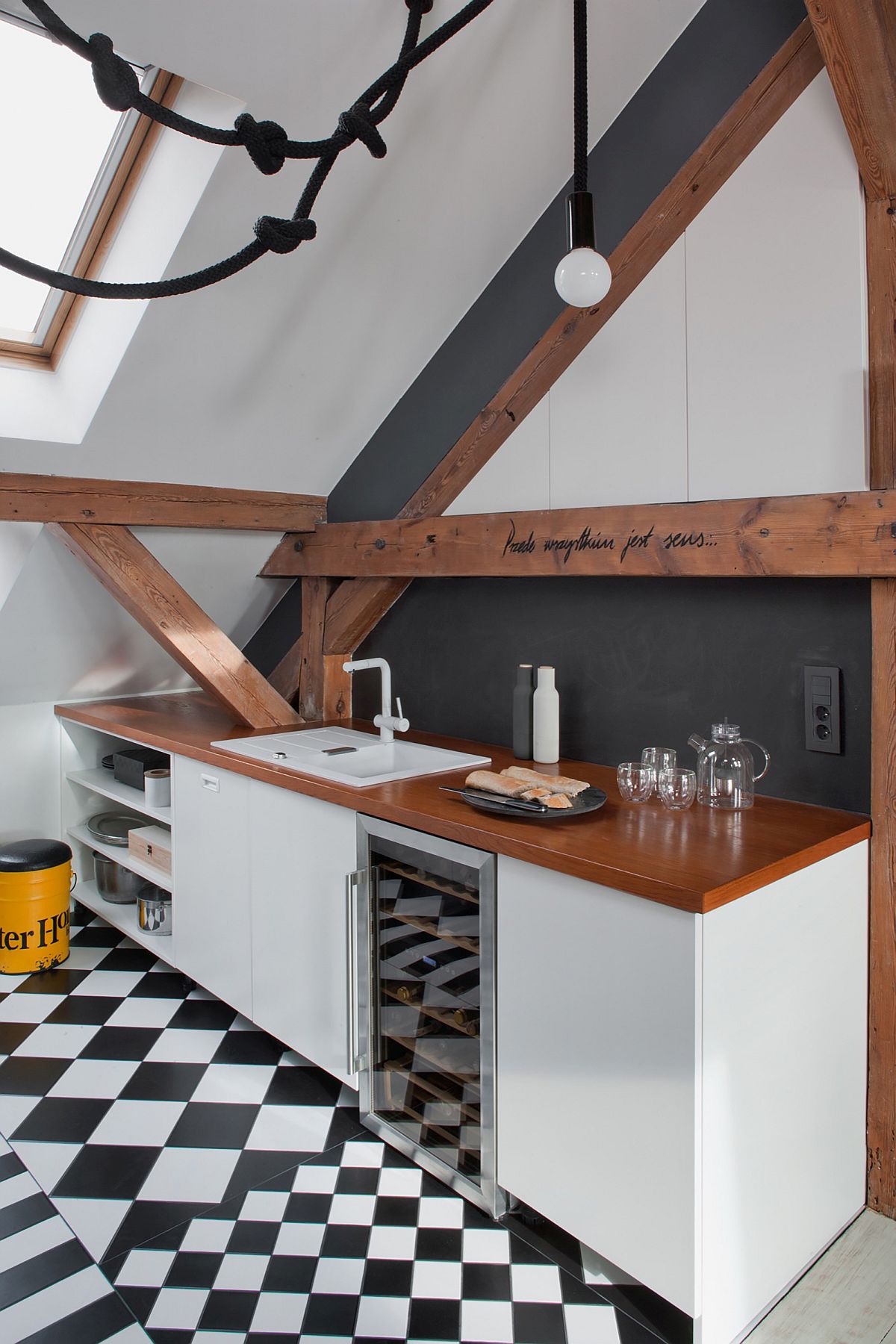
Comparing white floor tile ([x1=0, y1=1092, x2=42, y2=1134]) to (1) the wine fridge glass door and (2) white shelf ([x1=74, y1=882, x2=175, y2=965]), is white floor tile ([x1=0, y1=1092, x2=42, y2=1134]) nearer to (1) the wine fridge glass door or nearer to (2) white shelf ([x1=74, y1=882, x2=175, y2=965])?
(2) white shelf ([x1=74, y1=882, x2=175, y2=965])

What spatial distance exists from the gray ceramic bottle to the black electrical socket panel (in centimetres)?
75

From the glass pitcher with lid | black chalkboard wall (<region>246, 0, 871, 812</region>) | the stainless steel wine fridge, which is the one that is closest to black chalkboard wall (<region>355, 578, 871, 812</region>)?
black chalkboard wall (<region>246, 0, 871, 812</region>)

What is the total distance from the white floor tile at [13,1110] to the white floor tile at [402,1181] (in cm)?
90

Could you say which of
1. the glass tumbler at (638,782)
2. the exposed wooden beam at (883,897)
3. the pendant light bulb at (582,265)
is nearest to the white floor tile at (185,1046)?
the glass tumbler at (638,782)

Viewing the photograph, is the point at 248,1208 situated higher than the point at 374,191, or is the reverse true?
the point at 374,191

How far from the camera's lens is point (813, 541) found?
6.09ft

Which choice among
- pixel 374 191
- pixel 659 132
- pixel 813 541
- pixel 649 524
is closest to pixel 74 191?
pixel 374 191

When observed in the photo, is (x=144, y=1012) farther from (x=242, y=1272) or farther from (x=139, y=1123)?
(x=242, y=1272)

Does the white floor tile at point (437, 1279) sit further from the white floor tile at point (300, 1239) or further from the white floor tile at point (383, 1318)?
the white floor tile at point (300, 1239)

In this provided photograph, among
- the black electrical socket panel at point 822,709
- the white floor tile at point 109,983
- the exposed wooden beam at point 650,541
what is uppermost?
the exposed wooden beam at point 650,541

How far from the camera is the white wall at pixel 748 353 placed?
1.85 metres

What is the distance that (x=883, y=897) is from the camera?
184 cm

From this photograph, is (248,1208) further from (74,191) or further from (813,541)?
(74,191)

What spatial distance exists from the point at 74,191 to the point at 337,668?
1.62 metres
